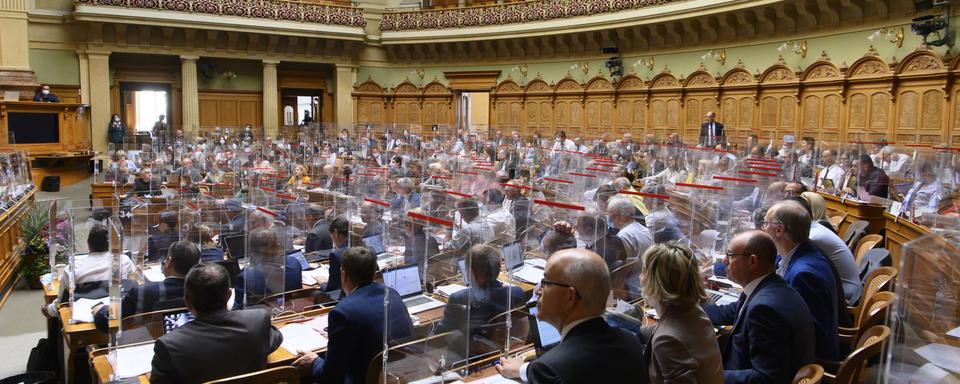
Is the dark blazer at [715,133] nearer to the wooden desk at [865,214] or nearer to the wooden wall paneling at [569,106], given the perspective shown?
the wooden desk at [865,214]

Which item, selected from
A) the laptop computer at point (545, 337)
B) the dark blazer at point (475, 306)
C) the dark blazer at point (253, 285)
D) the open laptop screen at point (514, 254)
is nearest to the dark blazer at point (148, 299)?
the dark blazer at point (253, 285)

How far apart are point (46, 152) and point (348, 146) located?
662 centimetres

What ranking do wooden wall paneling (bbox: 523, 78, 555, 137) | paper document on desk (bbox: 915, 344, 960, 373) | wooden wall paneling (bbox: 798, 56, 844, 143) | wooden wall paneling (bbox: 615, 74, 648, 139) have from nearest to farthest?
paper document on desk (bbox: 915, 344, 960, 373), wooden wall paneling (bbox: 798, 56, 844, 143), wooden wall paneling (bbox: 615, 74, 648, 139), wooden wall paneling (bbox: 523, 78, 555, 137)

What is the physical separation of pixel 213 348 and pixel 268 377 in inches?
12.2

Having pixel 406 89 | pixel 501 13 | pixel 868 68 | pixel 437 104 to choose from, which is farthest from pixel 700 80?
pixel 406 89

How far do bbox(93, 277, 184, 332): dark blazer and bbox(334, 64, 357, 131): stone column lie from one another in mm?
19320

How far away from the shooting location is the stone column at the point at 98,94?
19.5 meters

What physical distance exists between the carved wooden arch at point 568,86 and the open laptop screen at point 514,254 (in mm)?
15538

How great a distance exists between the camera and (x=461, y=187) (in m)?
9.27

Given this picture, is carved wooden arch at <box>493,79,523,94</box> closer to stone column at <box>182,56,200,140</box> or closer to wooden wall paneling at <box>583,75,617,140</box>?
wooden wall paneling at <box>583,75,617,140</box>

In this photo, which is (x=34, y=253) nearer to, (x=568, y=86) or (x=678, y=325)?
(x=678, y=325)

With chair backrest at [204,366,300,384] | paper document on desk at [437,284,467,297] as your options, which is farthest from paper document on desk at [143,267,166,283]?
chair backrest at [204,366,300,384]

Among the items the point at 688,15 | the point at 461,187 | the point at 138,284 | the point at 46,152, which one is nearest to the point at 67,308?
the point at 138,284

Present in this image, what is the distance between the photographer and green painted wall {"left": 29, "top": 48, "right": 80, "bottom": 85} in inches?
746
